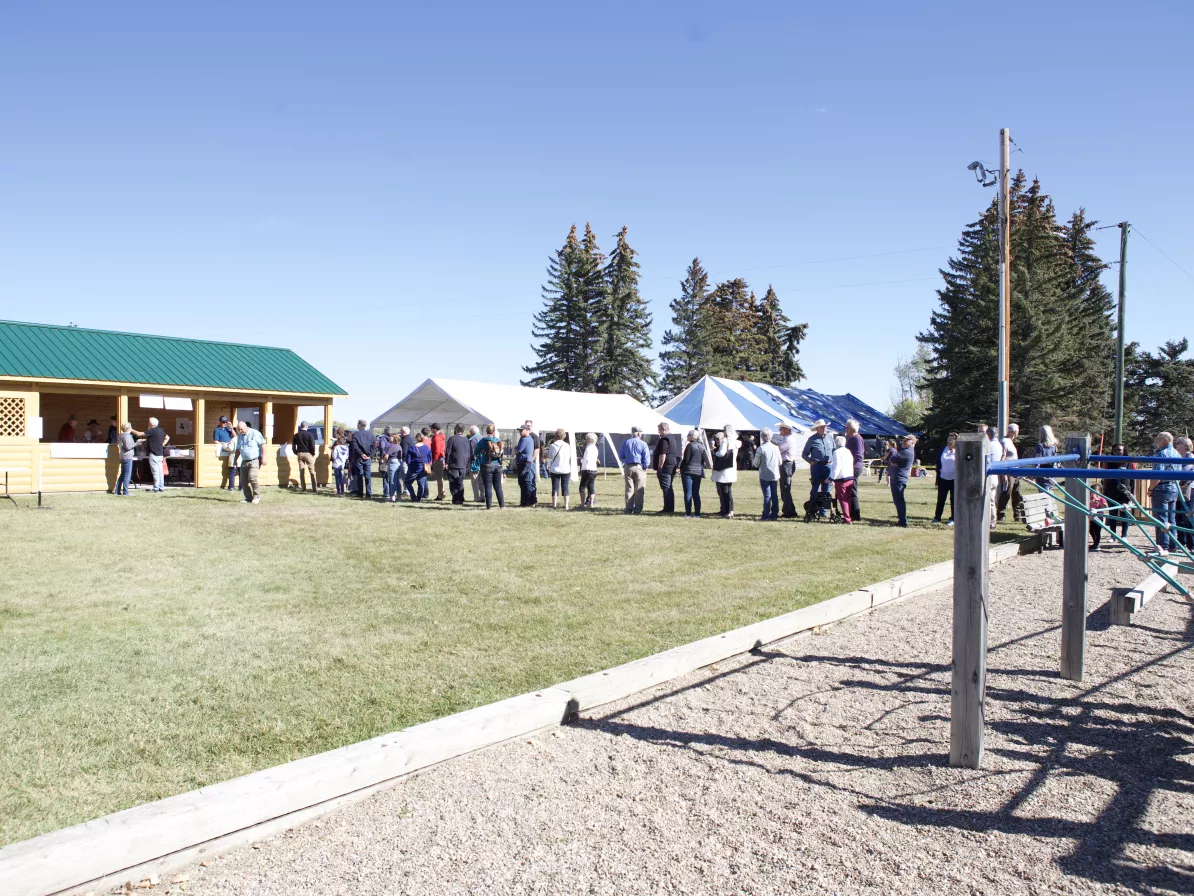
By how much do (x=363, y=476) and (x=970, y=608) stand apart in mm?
16782

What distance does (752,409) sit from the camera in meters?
34.5

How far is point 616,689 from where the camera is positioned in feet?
15.7

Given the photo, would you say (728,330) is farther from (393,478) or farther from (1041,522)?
(1041,522)

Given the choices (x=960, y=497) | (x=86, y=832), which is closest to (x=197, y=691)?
(x=86, y=832)

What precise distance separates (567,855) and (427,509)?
45.0 feet

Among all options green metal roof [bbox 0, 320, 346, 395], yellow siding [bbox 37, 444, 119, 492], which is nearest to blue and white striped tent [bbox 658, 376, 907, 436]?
green metal roof [bbox 0, 320, 346, 395]

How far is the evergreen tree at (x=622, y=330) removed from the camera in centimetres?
5278

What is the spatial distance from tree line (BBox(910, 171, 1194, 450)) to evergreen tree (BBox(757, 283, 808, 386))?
20.7 m

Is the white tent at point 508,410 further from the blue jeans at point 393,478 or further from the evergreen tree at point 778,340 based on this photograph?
the evergreen tree at point 778,340

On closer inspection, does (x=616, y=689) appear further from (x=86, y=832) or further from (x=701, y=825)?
(x=86, y=832)

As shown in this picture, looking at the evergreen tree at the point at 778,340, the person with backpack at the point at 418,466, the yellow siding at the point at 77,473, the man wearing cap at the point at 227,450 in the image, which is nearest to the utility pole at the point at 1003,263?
the person with backpack at the point at 418,466

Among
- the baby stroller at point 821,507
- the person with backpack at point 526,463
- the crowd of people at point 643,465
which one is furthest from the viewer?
the person with backpack at point 526,463

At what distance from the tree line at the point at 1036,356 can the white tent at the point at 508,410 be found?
18367mm

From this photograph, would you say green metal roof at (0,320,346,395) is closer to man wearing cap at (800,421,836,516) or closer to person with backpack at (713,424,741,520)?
person with backpack at (713,424,741,520)
